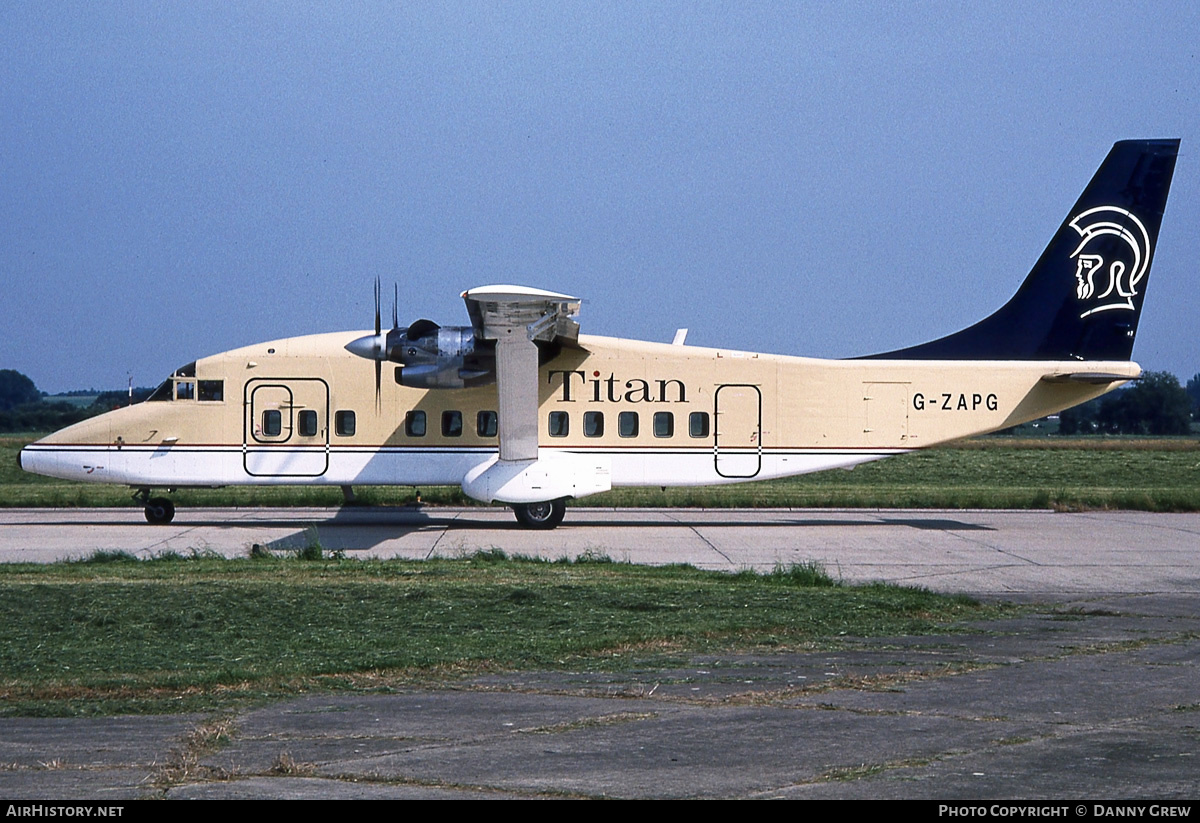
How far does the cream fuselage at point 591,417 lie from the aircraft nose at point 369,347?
1127 millimetres

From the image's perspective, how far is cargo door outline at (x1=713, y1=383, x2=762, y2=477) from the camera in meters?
21.8

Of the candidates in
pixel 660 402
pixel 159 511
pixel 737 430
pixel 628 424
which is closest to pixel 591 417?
pixel 628 424

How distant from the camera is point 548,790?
534cm

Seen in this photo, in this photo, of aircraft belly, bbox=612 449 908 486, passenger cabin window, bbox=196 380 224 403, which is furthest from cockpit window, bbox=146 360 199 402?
aircraft belly, bbox=612 449 908 486

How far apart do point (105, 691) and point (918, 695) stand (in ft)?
17.5

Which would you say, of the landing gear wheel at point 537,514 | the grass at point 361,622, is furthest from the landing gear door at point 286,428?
the grass at point 361,622

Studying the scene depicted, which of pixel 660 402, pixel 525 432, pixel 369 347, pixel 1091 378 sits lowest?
pixel 525 432

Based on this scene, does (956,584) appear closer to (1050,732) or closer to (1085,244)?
(1050,732)

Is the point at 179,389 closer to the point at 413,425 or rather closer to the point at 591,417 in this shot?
the point at 413,425

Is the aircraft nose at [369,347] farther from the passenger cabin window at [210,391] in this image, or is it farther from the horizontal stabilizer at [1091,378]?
the horizontal stabilizer at [1091,378]

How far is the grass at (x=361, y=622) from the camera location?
26.1ft

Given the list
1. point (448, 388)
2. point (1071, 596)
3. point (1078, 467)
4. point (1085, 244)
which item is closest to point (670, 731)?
point (1071, 596)

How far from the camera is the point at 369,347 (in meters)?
20.2

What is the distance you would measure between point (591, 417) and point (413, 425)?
10.9 ft
